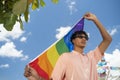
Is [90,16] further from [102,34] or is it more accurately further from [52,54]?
[52,54]

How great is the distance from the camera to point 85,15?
5.31 m

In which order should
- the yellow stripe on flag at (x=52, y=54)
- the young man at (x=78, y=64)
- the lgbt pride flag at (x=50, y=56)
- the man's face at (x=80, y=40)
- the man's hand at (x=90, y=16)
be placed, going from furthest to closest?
the yellow stripe on flag at (x=52, y=54) < the lgbt pride flag at (x=50, y=56) < the man's hand at (x=90, y=16) < the man's face at (x=80, y=40) < the young man at (x=78, y=64)

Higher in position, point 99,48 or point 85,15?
point 85,15

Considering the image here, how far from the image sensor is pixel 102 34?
17.4 feet

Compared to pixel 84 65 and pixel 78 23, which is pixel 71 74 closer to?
pixel 84 65

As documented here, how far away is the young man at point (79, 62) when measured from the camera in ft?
15.4

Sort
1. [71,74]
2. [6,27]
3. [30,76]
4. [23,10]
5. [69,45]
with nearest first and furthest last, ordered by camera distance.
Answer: [23,10] → [6,27] → [30,76] → [71,74] → [69,45]

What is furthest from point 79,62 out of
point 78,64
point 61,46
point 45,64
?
point 61,46

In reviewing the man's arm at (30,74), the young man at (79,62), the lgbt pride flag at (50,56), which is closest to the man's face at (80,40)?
the young man at (79,62)

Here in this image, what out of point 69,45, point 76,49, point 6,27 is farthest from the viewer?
point 69,45

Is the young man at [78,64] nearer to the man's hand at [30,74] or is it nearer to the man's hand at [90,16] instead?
the man's hand at [90,16]

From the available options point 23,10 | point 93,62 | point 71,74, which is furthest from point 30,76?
point 93,62

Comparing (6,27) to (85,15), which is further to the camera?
(85,15)

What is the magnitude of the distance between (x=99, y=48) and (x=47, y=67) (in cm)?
115
